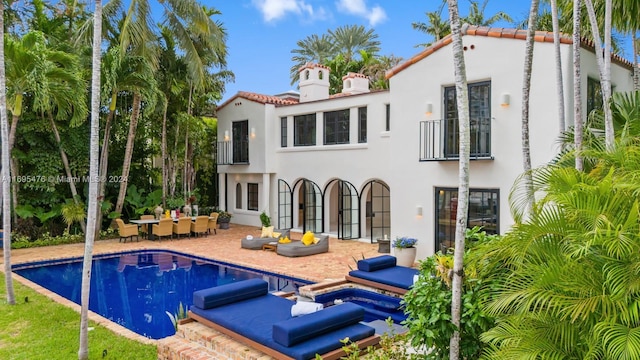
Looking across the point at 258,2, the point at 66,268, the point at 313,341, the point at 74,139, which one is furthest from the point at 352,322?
the point at 258,2

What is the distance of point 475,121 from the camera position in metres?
12.7

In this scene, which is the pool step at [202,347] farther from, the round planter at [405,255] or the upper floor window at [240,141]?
the upper floor window at [240,141]

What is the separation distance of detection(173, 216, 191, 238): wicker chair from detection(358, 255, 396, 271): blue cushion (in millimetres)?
10325

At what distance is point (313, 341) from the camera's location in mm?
6453

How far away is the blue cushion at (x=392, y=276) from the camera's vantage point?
10256 millimetres

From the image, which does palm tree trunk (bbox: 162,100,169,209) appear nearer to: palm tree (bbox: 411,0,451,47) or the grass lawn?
the grass lawn

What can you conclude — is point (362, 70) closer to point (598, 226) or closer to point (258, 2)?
point (258, 2)

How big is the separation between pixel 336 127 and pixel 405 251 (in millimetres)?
7815

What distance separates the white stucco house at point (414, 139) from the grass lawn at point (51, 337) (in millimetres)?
8946

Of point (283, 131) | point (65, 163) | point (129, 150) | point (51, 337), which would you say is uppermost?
point (283, 131)

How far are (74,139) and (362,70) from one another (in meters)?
19.0

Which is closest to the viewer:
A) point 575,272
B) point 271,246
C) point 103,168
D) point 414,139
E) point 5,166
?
point 575,272

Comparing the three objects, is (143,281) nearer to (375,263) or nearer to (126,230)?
(126,230)

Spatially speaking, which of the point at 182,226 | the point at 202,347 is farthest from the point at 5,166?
the point at 182,226
